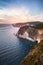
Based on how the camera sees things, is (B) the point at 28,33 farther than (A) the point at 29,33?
Yes

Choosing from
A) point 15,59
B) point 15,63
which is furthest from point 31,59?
point 15,59

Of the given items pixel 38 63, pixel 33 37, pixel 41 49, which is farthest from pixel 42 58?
pixel 33 37

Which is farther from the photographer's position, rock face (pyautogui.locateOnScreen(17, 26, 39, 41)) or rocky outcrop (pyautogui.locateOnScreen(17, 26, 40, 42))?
rock face (pyautogui.locateOnScreen(17, 26, 39, 41))

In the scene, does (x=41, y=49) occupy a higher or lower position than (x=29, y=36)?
higher

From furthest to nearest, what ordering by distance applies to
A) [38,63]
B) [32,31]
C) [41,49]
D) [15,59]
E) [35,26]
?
1. [35,26]
2. [32,31]
3. [15,59]
4. [41,49]
5. [38,63]

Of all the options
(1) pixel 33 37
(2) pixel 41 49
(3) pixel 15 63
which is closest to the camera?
(2) pixel 41 49

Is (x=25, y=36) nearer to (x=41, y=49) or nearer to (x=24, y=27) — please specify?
(x=24, y=27)

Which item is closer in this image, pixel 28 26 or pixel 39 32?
pixel 39 32

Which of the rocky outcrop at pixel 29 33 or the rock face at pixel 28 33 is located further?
the rock face at pixel 28 33

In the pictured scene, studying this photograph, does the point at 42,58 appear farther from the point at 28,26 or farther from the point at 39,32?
the point at 28,26
